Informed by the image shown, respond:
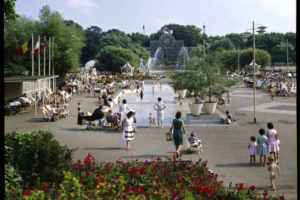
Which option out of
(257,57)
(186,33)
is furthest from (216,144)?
(186,33)

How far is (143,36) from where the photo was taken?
161875 millimetres

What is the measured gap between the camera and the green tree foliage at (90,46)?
12231 cm

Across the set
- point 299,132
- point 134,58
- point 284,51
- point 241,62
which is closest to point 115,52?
point 134,58

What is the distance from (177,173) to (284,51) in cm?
10311

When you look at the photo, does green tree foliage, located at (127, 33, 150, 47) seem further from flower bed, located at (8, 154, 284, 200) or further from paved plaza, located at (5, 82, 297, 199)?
flower bed, located at (8, 154, 284, 200)

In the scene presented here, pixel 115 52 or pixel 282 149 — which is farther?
pixel 115 52

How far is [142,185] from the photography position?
7410 mm

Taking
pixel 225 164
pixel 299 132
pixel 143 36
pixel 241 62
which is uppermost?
pixel 143 36

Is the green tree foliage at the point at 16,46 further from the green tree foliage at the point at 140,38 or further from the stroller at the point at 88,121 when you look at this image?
the green tree foliage at the point at 140,38

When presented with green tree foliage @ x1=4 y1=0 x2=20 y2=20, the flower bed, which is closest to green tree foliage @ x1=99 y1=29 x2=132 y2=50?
green tree foliage @ x1=4 y1=0 x2=20 y2=20

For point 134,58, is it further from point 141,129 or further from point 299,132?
point 299,132

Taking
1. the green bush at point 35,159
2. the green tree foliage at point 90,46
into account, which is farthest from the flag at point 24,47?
the green tree foliage at point 90,46

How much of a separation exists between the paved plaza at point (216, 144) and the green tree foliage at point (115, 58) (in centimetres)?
6240

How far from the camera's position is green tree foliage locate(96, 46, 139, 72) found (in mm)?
83625
